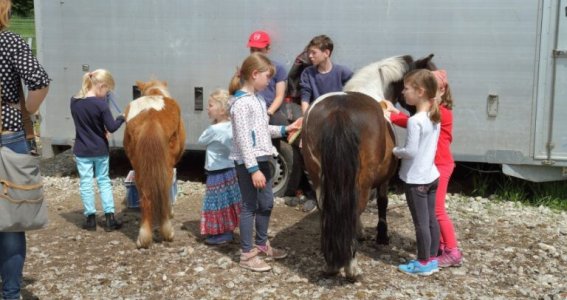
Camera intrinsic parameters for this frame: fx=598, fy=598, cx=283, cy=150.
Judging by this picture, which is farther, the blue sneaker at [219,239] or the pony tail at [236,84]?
the blue sneaker at [219,239]

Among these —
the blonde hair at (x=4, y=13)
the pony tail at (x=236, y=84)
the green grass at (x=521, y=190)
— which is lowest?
the green grass at (x=521, y=190)

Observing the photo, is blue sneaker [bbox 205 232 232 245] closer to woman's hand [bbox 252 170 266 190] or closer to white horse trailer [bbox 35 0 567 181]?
woman's hand [bbox 252 170 266 190]

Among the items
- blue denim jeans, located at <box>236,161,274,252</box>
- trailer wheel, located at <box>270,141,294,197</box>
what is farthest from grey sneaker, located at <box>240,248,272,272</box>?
trailer wheel, located at <box>270,141,294,197</box>

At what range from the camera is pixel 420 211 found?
4352 millimetres

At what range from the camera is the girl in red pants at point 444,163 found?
454 centimetres

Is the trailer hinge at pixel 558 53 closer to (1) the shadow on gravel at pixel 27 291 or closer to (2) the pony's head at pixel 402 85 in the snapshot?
(2) the pony's head at pixel 402 85

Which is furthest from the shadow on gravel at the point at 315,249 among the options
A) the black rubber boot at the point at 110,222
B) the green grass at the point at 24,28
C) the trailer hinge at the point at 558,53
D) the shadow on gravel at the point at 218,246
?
the green grass at the point at 24,28

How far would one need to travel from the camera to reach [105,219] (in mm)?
5914

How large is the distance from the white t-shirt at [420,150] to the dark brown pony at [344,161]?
211 millimetres

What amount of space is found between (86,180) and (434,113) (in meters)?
3.21

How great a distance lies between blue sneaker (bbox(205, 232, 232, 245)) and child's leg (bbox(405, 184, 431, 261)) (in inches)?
68.1

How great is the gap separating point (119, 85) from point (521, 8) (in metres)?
4.64

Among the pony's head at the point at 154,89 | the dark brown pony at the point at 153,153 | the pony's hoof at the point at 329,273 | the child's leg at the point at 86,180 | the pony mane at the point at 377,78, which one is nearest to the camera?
the pony's hoof at the point at 329,273

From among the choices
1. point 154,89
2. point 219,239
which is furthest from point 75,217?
point 219,239
